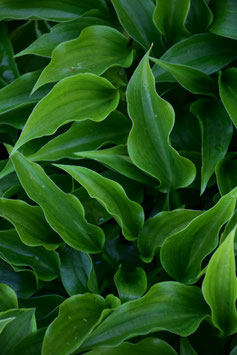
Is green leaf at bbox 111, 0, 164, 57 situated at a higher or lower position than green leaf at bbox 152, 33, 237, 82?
higher

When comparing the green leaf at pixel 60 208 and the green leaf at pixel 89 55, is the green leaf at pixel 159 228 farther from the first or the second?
the green leaf at pixel 89 55

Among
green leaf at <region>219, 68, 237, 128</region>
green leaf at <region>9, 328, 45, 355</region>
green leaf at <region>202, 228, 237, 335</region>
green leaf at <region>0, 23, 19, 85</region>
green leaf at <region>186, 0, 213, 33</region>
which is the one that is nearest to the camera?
green leaf at <region>202, 228, 237, 335</region>

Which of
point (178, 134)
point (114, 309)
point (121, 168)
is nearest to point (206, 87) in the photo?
point (178, 134)

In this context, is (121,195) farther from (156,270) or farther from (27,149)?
(27,149)

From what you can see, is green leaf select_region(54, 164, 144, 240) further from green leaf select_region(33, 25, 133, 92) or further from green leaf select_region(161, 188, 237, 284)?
green leaf select_region(33, 25, 133, 92)

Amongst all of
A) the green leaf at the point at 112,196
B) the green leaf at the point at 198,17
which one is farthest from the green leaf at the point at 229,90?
the green leaf at the point at 112,196

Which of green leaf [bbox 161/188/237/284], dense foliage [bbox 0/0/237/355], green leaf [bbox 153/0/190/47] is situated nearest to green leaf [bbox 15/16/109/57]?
dense foliage [bbox 0/0/237/355]
